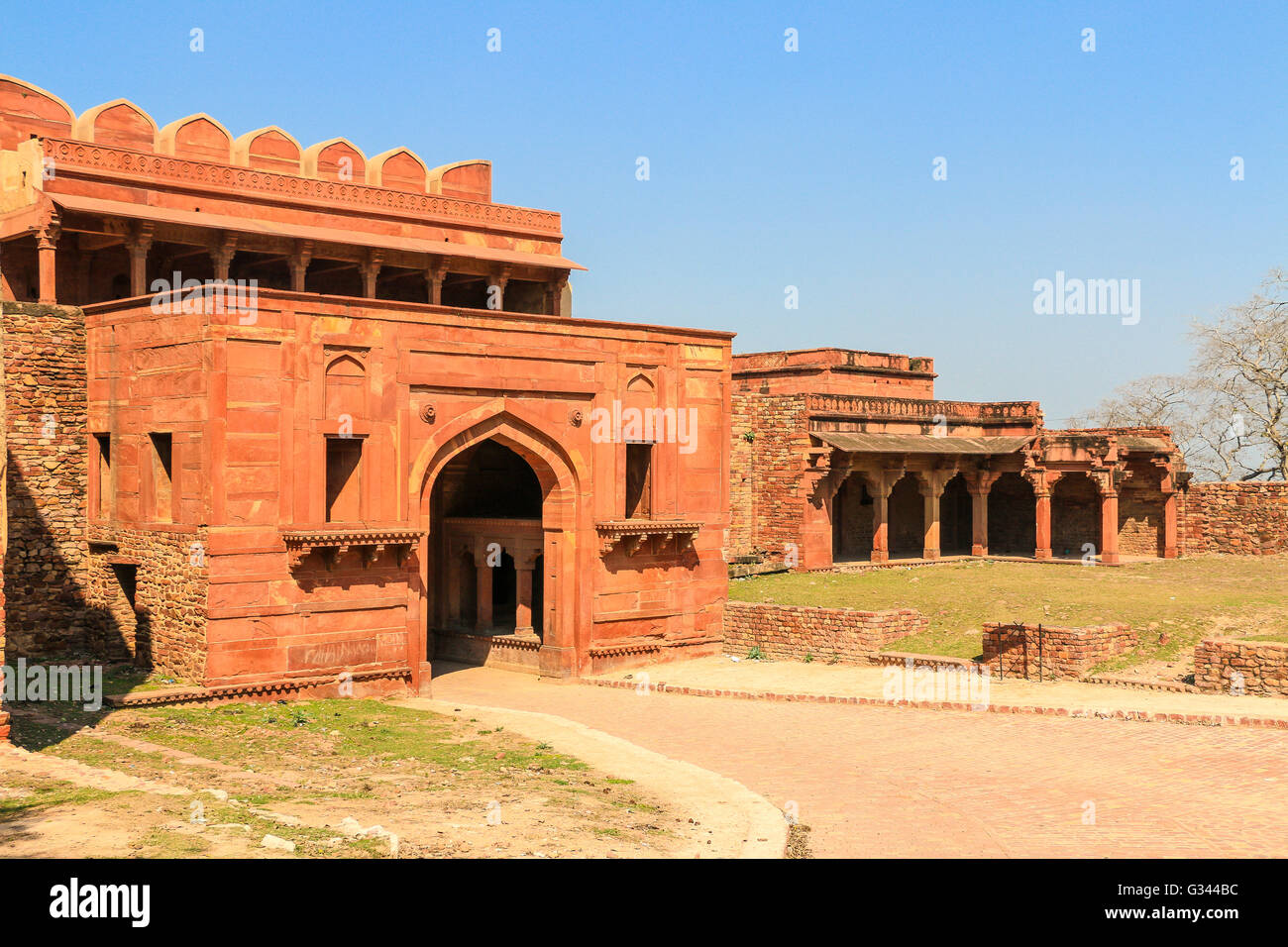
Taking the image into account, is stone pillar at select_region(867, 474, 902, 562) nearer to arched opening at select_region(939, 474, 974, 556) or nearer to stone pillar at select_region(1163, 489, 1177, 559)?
arched opening at select_region(939, 474, 974, 556)

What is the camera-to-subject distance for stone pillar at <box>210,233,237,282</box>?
25078 millimetres

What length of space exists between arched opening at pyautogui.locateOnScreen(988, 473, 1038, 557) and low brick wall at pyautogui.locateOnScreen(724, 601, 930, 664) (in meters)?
15.9

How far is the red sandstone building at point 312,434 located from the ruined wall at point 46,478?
0.05 m

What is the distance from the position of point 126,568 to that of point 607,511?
797 cm

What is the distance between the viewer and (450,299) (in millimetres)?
30516

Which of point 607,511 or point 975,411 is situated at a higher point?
point 975,411

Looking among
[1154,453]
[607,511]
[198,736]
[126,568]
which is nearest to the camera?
[198,736]

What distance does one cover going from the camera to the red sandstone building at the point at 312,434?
19.1 meters

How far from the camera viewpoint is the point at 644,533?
77.1 ft

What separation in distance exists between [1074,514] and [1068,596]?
1378cm
